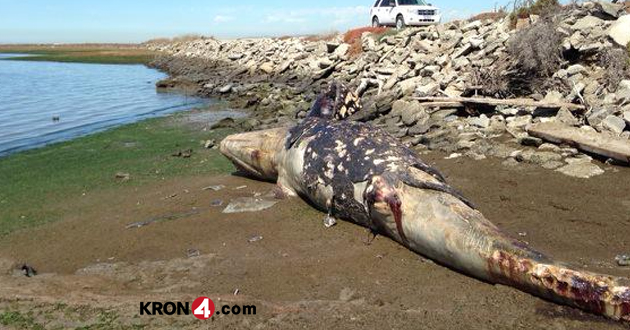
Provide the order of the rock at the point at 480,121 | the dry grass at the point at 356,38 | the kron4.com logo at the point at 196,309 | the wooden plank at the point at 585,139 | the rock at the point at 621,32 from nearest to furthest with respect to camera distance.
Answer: the kron4.com logo at the point at 196,309 → the wooden plank at the point at 585,139 → the rock at the point at 480,121 → the rock at the point at 621,32 → the dry grass at the point at 356,38

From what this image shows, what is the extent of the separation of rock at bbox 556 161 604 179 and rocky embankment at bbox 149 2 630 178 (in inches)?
0.6

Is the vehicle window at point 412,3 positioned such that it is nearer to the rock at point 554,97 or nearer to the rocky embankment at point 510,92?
the rocky embankment at point 510,92

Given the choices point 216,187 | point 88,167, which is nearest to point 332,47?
point 88,167

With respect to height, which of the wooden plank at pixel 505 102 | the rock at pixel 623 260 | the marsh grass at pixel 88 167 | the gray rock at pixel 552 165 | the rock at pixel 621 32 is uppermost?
the rock at pixel 621 32

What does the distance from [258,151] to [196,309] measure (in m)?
4.78

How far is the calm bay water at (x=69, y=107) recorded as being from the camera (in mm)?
18047

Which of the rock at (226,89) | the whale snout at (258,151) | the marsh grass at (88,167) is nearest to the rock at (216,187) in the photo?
the whale snout at (258,151)

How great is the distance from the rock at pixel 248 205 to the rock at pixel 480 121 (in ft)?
18.4

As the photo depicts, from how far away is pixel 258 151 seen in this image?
9.26 meters

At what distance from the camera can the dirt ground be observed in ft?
15.0

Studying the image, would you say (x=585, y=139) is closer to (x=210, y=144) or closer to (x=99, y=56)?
(x=210, y=144)

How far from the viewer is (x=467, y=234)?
16.8ft

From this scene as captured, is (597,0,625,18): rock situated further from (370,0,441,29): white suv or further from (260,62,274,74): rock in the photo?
(260,62,274,74): rock

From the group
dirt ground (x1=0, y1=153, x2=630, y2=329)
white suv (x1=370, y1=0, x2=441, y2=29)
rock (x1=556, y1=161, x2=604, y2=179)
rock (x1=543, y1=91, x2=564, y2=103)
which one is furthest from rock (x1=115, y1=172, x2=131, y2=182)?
white suv (x1=370, y1=0, x2=441, y2=29)
